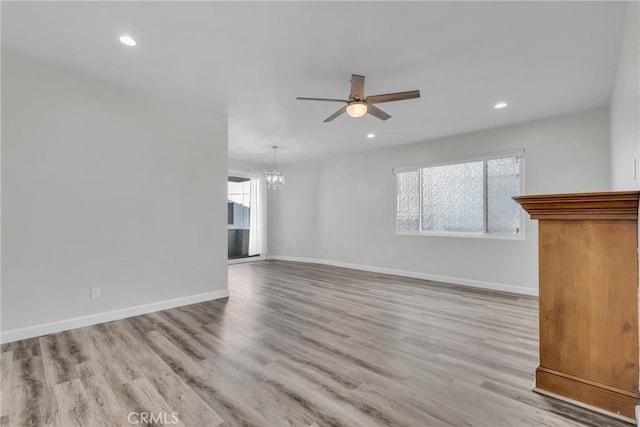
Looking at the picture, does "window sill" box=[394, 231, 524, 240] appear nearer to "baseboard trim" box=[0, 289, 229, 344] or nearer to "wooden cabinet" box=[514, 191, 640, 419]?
"wooden cabinet" box=[514, 191, 640, 419]

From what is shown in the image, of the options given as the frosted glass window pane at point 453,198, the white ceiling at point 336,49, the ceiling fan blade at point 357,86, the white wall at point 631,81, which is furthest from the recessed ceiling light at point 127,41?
the frosted glass window pane at point 453,198

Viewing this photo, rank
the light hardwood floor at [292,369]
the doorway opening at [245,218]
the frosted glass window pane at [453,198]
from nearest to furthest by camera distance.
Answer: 1. the light hardwood floor at [292,369]
2. the frosted glass window pane at [453,198]
3. the doorway opening at [245,218]

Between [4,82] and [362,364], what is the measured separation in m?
4.12

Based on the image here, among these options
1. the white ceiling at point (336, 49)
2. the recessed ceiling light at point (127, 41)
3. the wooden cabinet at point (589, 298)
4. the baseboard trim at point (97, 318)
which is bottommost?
the baseboard trim at point (97, 318)

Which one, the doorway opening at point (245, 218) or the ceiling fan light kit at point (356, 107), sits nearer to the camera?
the ceiling fan light kit at point (356, 107)

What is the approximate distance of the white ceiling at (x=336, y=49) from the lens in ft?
7.22

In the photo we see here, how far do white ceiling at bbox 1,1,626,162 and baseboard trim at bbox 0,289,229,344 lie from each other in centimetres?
261

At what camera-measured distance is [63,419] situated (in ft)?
5.81

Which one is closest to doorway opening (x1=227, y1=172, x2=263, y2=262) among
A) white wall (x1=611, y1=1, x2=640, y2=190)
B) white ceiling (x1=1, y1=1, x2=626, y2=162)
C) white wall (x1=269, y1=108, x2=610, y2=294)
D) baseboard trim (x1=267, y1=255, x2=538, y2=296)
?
white wall (x1=269, y1=108, x2=610, y2=294)

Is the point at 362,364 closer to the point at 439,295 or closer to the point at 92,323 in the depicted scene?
the point at 439,295

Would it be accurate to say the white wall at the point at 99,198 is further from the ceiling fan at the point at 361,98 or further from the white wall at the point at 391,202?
the white wall at the point at 391,202

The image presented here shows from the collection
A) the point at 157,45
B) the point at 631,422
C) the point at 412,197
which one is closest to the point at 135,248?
the point at 157,45

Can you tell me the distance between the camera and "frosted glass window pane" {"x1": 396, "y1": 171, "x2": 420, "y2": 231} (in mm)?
6031

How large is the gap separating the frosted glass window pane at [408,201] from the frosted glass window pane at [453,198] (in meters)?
0.14
